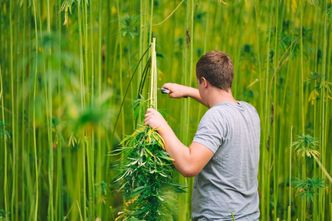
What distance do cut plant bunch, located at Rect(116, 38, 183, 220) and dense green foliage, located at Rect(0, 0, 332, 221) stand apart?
0.79 feet

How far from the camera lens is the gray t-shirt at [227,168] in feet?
7.01

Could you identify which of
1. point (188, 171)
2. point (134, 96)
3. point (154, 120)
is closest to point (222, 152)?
point (188, 171)

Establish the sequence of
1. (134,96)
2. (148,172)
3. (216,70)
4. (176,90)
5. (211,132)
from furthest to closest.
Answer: (134,96)
(176,90)
(216,70)
(211,132)
(148,172)

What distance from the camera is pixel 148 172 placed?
77.4 inches

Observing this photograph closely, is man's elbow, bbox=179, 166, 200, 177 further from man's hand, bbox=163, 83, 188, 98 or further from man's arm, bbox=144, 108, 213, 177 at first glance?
man's hand, bbox=163, 83, 188, 98

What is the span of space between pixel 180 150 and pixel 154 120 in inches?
4.6

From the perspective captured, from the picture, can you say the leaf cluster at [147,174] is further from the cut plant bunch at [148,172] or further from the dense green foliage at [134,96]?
the dense green foliage at [134,96]

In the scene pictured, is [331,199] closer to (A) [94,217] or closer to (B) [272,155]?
(B) [272,155]

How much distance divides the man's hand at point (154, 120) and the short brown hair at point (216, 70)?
0.29 m

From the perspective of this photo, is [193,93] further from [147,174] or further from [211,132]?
[147,174]

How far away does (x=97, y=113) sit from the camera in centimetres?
98

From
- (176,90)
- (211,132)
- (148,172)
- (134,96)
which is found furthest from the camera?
(134,96)

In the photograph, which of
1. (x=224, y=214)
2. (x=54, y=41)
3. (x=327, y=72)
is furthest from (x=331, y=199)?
(x=54, y=41)

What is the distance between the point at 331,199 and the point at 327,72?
1.74 feet
